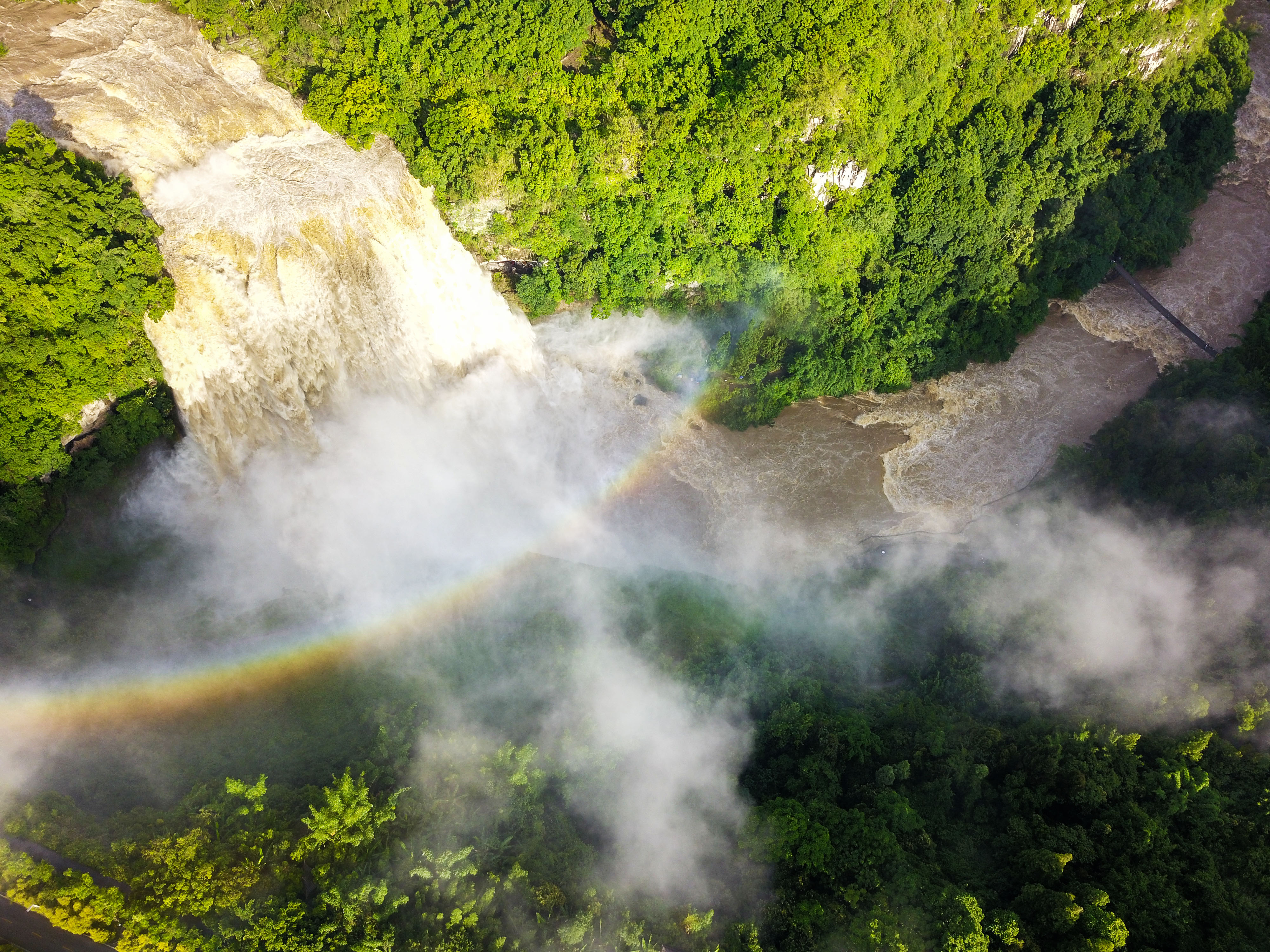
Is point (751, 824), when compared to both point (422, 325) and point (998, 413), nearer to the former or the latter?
point (422, 325)

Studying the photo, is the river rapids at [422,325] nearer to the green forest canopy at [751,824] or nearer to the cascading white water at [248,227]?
the cascading white water at [248,227]

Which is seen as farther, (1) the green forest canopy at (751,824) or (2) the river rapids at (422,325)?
(2) the river rapids at (422,325)

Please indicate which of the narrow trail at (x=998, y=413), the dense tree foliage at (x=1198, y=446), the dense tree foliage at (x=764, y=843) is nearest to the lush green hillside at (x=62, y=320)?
the dense tree foliage at (x=764, y=843)

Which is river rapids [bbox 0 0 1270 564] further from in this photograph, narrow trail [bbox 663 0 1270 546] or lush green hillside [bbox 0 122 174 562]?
lush green hillside [bbox 0 122 174 562]

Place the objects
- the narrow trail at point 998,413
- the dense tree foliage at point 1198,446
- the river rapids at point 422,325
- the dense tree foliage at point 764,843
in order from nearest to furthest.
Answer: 1. the dense tree foliage at point 764,843
2. the river rapids at point 422,325
3. the dense tree foliage at point 1198,446
4. the narrow trail at point 998,413

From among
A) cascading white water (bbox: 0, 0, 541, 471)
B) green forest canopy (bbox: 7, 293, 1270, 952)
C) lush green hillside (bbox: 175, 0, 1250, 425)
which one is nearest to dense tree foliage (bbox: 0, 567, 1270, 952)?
green forest canopy (bbox: 7, 293, 1270, 952)

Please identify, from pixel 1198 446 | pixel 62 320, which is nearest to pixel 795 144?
pixel 1198 446
